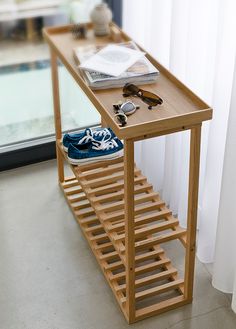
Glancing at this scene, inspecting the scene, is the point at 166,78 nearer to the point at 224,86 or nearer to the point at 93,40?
the point at 224,86

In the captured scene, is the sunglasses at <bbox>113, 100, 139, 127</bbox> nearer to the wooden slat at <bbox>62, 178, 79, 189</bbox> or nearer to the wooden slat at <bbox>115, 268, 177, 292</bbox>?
the wooden slat at <bbox>115, 268, 177, 292</bbox>

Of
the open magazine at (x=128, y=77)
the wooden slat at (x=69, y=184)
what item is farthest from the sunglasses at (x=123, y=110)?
the wooden slat at (x=69, y=184)

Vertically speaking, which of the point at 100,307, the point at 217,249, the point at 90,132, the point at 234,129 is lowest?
the point at 100,307

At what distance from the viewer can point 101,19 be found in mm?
2283

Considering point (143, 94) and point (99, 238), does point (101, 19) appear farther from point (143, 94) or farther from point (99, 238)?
point (99, 238)

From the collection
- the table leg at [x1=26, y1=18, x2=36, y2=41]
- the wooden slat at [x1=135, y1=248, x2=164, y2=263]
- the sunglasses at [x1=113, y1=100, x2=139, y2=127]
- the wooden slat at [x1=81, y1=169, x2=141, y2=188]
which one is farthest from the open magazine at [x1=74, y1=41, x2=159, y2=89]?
the table leg at [x1=26, y1=18, x2=36, y2=41]

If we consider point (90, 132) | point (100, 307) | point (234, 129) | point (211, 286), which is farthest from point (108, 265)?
point (234, 129)

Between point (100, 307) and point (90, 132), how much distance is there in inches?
27.8

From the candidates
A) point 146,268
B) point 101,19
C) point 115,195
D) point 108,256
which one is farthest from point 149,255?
point 101,19

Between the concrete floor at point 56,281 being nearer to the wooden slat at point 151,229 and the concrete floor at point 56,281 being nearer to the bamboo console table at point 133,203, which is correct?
the bamboo console table at point 133,203

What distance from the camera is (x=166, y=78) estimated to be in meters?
1.98

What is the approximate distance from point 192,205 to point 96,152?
1.93 ft

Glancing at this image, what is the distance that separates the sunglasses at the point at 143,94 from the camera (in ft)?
5.92

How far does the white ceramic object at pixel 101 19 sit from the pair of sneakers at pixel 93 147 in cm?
40
